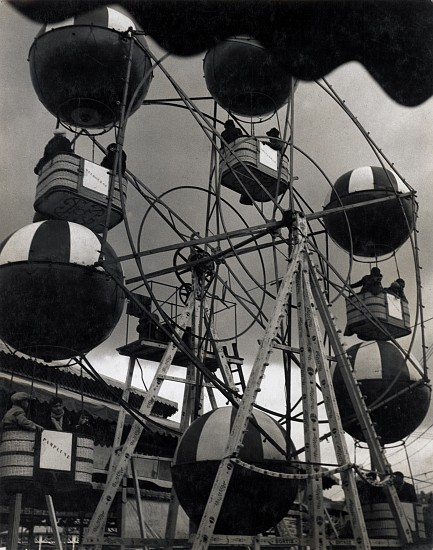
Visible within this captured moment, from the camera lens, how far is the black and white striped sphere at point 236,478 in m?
7.82

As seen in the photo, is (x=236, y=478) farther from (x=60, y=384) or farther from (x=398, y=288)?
(x=60, y=384)

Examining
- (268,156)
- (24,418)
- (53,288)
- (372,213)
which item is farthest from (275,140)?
(24,418)

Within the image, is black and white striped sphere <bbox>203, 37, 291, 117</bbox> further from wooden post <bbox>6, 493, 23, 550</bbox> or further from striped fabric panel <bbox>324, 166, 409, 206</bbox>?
wooden post <bbox>6, 493, 23, 550</bbox>

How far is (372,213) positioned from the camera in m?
12.8

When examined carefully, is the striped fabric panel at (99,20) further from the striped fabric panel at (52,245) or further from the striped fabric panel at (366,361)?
the striped fabric panel at (366,361)

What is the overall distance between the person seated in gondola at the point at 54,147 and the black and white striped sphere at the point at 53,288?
47.8 inches

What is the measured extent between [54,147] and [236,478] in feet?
18.0

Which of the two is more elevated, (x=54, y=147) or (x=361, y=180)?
(x=361, y=180)

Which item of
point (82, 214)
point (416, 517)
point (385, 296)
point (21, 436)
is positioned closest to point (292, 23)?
point (82, 214)

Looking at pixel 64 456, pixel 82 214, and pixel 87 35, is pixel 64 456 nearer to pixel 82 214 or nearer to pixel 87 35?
pixel 82 214

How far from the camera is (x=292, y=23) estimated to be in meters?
9.33

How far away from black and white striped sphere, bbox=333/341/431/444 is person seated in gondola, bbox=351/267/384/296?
1084mm

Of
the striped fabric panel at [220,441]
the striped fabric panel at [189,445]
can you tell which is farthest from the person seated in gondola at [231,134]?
the striped fabric panel at [189,445]

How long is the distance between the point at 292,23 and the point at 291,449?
18.8ft
